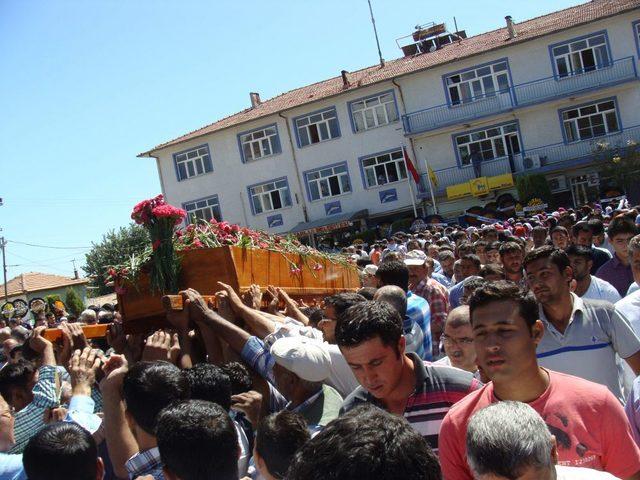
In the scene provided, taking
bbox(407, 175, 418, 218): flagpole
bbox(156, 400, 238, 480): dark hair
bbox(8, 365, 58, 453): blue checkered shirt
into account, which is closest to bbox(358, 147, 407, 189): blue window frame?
bbox(407, 175, 418, 218): flagpole

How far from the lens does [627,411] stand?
3.26m

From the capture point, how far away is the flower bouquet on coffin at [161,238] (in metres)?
5.69

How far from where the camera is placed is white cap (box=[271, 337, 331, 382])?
3.83m

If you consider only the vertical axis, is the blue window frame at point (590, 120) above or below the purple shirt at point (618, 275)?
above

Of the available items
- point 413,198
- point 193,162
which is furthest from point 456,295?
point 193,162

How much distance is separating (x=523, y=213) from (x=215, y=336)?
23.2 meters

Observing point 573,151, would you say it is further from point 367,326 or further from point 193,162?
point 367,326

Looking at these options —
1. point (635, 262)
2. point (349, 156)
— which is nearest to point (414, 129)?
point (349, 156)

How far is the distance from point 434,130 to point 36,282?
34729mm

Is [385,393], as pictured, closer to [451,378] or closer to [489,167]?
[451,378]

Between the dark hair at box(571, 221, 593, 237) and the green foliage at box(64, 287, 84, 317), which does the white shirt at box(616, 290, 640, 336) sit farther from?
the green foliage at box(64, 287, 84, 317)

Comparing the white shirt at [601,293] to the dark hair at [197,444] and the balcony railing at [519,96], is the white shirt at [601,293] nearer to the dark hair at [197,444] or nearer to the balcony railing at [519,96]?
the dark hair at [197,444]

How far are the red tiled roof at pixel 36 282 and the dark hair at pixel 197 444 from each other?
169 ft

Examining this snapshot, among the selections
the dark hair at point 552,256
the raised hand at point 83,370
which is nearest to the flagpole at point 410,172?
the dark hair at point 552,256
